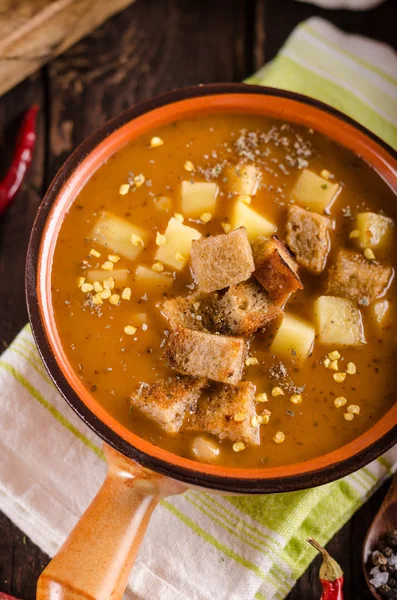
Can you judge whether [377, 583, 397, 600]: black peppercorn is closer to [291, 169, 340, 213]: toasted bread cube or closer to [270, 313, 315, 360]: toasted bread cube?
[270, 313, 315, 360]: toasted bread cube

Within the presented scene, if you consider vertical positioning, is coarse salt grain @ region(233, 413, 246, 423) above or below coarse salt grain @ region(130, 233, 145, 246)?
below

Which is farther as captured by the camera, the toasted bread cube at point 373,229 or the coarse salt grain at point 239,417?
the toasted bread cube at point 373,229

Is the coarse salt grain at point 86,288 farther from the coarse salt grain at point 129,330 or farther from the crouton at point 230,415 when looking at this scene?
the crouton at point 230,415

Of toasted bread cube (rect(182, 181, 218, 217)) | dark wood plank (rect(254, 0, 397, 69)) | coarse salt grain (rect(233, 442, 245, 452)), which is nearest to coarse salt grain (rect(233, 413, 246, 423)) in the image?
coarse salt grain (rect(233, 442, 245, 452))

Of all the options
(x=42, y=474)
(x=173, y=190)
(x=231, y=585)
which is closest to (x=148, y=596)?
(x=231, y=585)

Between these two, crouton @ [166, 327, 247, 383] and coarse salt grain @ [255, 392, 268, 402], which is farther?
coarse salt grain @ [255, 392, 268, 402]

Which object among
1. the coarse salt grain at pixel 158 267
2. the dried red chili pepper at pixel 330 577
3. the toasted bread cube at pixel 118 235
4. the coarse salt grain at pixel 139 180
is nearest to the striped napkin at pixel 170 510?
the dried red chili pepper at pixel 330 577

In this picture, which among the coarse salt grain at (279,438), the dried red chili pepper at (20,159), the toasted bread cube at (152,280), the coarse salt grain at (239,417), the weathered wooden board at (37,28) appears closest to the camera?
the coarse salt grain at (239,417)
